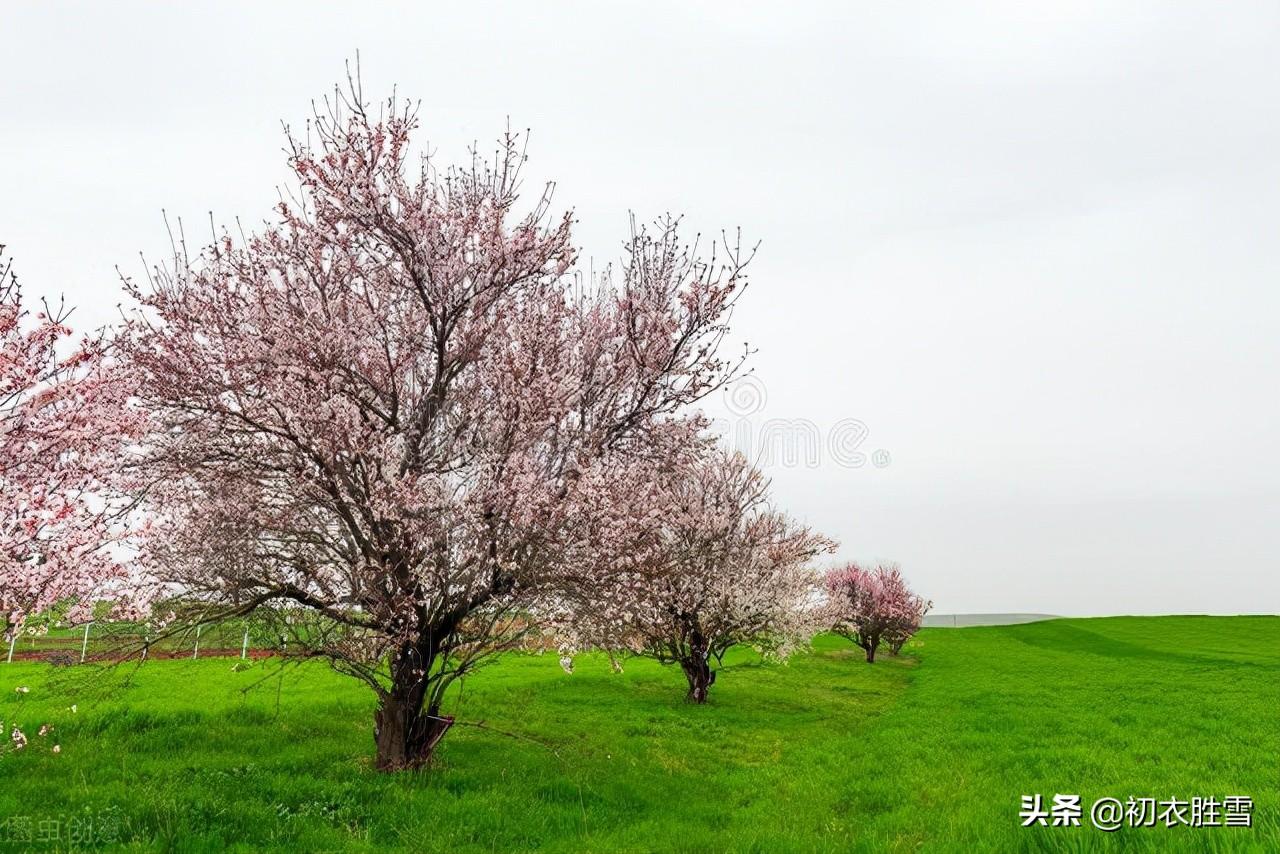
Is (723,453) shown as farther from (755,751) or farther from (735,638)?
(755,751)

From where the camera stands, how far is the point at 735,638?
25.1 m

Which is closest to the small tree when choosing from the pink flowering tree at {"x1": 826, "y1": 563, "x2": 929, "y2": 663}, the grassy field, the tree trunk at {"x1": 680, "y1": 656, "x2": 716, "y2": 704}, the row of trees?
the pink flowering tree at {"x1": 826, "y1": 563, "x2": 929, "y2": 663}

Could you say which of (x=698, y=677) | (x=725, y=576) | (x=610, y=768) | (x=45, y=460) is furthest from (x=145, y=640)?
(x=698, y=677)

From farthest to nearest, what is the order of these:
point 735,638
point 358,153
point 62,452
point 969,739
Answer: point 735,638, point 969,739, point 358,153, point 62,452

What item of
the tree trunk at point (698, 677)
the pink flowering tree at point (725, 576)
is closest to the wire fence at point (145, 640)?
the pink flowering tree at point (725, 576)

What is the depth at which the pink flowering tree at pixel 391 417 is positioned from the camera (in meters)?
10.7

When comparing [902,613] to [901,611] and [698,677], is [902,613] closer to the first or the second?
[901,611]

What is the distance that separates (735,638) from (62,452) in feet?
67.0

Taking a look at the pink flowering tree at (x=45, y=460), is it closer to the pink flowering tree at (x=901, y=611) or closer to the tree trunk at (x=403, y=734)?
the tree trunk at (x=403, y=734)

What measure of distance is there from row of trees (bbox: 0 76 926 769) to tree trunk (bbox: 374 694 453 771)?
35 millimetres

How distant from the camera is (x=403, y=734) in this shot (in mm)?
11914

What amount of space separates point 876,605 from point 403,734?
47050 mm

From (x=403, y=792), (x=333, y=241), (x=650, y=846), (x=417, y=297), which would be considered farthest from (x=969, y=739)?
(x=333, y=241)

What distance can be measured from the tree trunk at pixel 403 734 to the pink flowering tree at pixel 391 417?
4cm
